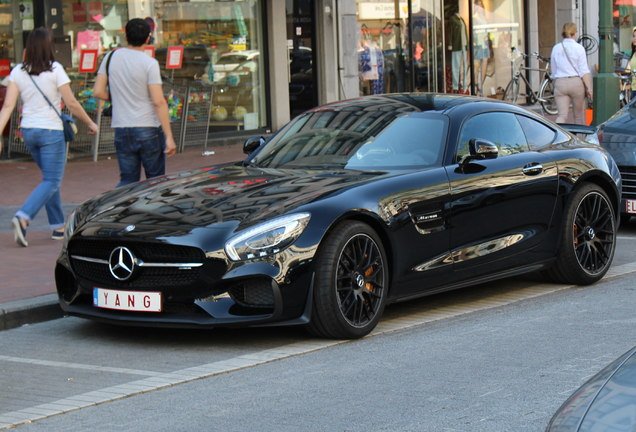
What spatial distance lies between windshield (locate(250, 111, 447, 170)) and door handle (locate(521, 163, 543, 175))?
71 cm

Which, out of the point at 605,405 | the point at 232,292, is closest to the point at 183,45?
the point at 232,292

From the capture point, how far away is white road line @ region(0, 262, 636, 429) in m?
5.57

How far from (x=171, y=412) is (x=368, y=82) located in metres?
18.5

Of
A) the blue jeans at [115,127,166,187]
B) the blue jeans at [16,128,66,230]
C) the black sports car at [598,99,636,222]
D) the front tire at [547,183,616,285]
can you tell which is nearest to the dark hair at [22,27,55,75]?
the blue jeans at [16,128,66,230]

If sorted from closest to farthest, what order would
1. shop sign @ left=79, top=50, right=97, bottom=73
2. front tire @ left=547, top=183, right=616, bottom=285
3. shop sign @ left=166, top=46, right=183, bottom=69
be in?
front tire @ left=547, top=183, right=616, bottom=285 → shop sign @ left=79, top=50, right=97, bottom=73 → shop sign @ left=166, top=46, right=183, bottom=69

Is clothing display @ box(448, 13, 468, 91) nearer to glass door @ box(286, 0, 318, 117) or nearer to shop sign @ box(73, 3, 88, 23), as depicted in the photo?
glass door @ box(286, 0, 318, 117)

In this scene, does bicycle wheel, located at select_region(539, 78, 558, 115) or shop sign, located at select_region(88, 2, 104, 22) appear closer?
shop sign, located at select_region(88, 2, 104, 22)

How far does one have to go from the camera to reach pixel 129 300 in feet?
22.0

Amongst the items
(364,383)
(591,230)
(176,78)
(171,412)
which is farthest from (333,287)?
(176,78)

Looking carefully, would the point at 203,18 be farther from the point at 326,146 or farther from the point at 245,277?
the point at 245,277

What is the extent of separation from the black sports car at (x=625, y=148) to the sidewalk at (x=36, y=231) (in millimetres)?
5370

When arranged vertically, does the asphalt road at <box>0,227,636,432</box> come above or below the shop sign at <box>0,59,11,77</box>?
below

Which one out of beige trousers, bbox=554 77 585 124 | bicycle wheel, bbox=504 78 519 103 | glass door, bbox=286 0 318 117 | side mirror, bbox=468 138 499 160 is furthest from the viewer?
bicycle wheel, bbox=504 78 519 103

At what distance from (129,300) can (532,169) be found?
307cm
